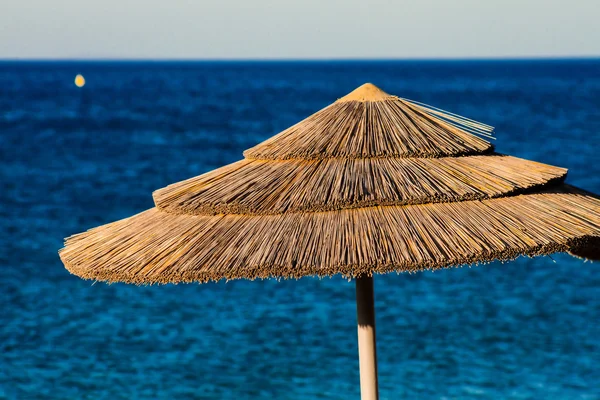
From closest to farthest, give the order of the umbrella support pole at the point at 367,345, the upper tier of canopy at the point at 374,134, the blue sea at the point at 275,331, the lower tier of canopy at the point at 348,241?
1. the lower tier of canopy at the point at 348,241
2. the upper tier of canopy at the point at 374,134
3. the umbrella support pole at the point at 367,345
4. the blue sea at the point at 275,331

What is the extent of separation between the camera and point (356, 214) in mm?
3574

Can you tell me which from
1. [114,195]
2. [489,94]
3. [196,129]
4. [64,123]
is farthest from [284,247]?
[489,94]

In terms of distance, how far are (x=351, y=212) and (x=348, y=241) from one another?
Result: 0.68 feet

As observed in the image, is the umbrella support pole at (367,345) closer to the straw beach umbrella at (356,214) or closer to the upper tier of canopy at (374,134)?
the straw beach umbrella at (356,214)

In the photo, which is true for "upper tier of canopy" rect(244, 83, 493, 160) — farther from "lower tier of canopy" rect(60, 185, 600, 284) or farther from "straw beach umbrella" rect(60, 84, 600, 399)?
"lower tier of canopy" rect(60, 185, 600, 284)

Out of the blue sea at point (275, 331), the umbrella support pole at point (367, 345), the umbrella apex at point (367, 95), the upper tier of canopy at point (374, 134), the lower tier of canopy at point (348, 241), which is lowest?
the blue sea at point (275, 331)

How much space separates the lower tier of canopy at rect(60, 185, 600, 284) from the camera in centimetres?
335

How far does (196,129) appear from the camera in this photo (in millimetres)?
33156

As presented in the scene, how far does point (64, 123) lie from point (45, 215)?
18.8m

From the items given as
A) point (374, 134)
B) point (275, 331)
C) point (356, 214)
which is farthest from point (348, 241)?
point (275, 331)

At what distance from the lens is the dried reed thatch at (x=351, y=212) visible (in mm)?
3391

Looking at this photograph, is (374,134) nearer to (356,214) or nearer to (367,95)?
(367,95)

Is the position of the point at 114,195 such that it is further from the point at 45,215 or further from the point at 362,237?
the point at 362,237

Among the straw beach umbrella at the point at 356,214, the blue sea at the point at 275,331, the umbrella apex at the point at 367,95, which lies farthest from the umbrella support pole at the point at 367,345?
the blue sea at the point at 275,331
